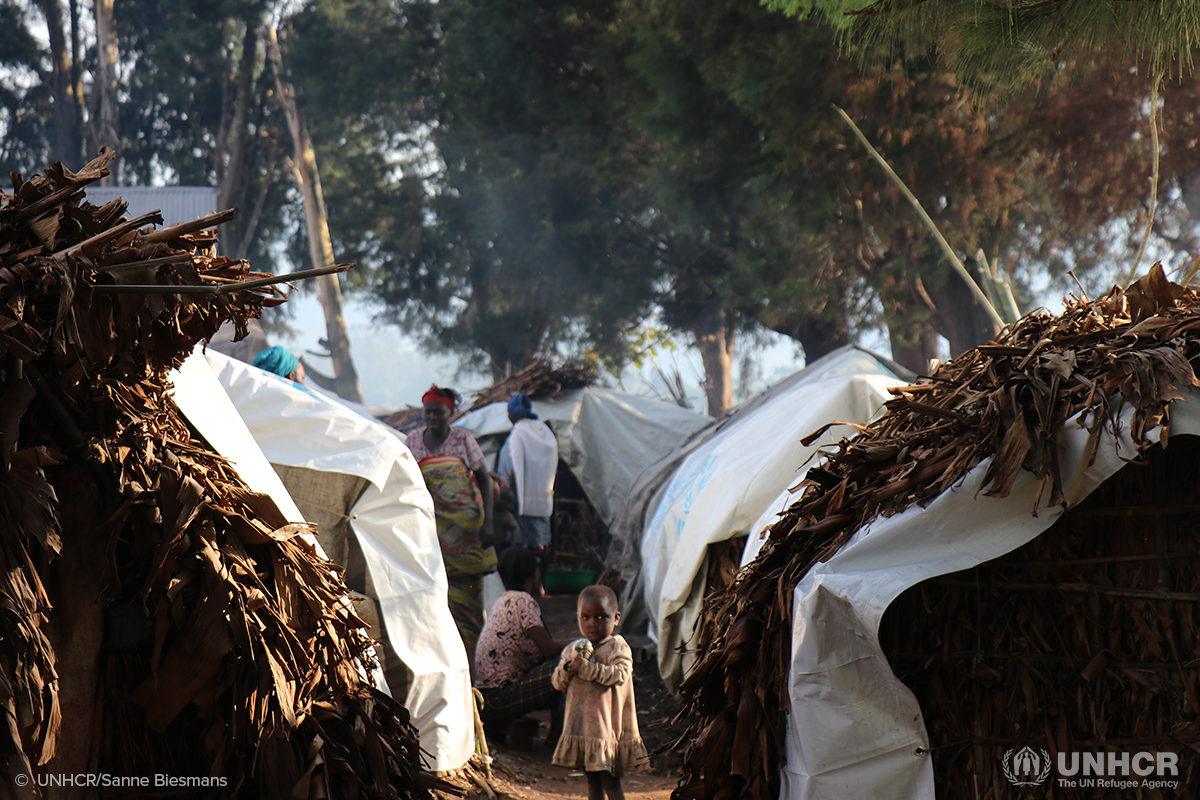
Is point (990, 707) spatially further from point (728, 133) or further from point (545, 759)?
point (728, 133)

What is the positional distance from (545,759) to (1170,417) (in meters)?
4.14

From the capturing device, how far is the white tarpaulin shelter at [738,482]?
17.6 feet

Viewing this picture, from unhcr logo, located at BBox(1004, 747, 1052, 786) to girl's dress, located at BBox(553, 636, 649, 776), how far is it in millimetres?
1801

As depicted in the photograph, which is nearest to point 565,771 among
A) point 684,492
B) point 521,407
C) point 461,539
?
point 461,539

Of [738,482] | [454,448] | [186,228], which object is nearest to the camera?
[186,228]

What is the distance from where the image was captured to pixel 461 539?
6.20m

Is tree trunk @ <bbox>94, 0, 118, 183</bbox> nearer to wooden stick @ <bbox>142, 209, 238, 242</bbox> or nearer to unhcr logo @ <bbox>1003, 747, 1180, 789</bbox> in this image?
wooden stick @ <bbox>142, 209, 238, 242</bbox>

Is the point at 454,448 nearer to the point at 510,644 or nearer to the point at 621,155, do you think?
the point at 510,644

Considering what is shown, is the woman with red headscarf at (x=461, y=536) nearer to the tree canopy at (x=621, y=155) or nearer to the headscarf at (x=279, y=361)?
the headscarf at (x=279, y=361)

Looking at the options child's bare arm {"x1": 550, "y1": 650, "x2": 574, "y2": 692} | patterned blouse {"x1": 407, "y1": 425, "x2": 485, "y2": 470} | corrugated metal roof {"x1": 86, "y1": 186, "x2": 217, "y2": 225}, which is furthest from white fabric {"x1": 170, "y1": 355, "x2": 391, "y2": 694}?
corrugated metal roof {"x1": 86, "y1": 186, "x2": 217, "y2": 225}

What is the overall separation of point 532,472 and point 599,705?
4.44m

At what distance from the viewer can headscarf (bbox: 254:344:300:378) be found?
5.78 metres

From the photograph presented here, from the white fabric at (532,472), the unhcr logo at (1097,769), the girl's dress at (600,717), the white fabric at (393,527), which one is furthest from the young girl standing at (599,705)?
the white fabric at (532,472)

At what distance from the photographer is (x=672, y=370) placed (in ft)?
52.2
